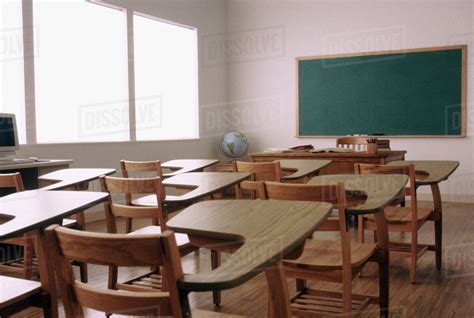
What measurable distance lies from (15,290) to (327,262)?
3.83 ft

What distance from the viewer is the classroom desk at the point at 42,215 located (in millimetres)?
1528

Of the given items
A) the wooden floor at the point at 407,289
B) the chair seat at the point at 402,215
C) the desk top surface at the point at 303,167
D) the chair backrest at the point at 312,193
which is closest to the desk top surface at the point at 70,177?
the wooden floor at the point at 407,289

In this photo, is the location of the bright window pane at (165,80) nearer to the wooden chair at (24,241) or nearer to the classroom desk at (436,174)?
the wooden chair at (24,241)

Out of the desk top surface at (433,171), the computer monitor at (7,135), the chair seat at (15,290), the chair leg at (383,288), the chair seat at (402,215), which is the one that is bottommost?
the chair leg at (383,288)

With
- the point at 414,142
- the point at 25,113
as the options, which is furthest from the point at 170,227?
the point at 414,142

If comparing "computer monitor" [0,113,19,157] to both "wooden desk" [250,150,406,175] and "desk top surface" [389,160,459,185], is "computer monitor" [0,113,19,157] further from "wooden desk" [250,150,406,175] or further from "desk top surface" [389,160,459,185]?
"desk top surface" [389,160,459,185]

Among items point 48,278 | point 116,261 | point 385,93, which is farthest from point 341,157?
point 116,261

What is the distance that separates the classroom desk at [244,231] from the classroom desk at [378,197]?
1.49 ft

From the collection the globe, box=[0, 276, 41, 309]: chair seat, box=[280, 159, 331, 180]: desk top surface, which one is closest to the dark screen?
box=[280, 159, 331, 180]: desk top surface

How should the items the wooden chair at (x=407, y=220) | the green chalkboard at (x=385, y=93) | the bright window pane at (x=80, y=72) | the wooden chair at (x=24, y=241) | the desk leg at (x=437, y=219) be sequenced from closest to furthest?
1. the wooden chair at (x=24, y=241)
2. the wooden chair at (x=407, y=220)
3. the desk leg at (x=437, y=219)
4. the bright window pane at (x=80, y=72)
5. the green chalkboard at (x=385, y=93)

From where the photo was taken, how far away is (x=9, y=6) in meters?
4.80

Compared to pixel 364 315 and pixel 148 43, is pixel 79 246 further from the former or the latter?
pixel 148 43

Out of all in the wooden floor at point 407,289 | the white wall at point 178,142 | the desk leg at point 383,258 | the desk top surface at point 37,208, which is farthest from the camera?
the white wall at point 178,142

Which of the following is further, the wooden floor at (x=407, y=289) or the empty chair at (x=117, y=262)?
the wooden floor at (x=407, y=289)
